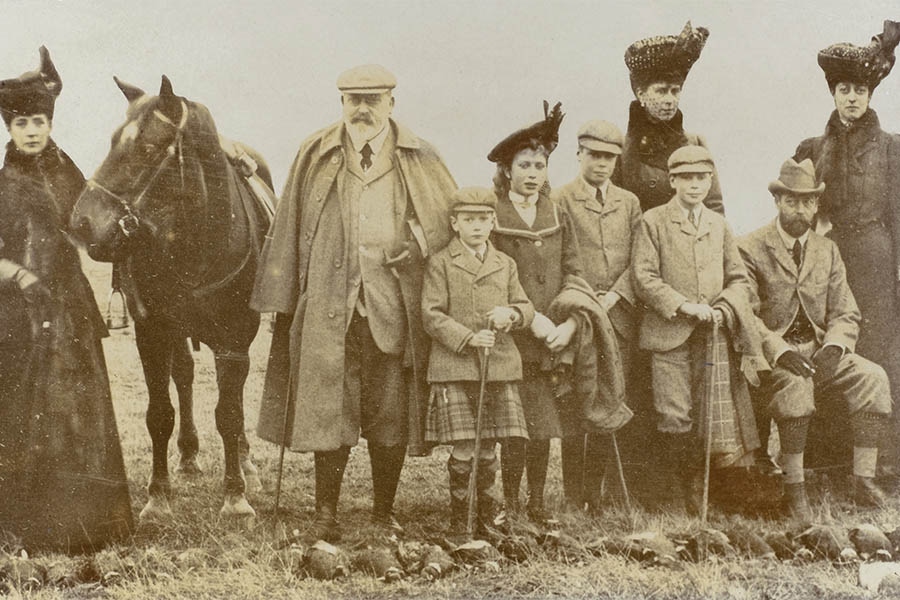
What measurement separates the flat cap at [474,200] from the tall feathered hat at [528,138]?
1.05 feet

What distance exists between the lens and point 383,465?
6.28m

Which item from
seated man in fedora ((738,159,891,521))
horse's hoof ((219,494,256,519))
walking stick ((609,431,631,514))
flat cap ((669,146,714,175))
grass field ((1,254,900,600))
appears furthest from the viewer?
seated man in fedora ((738,159,891,521))

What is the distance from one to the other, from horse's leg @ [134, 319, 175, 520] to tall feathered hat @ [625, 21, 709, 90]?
129 inches

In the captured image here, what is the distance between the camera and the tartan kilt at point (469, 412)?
239 inches

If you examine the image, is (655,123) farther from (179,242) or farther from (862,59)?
(179,242)

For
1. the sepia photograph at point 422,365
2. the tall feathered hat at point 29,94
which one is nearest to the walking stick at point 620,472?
the sepia photograph at point 422,365

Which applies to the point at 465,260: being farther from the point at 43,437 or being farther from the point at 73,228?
the point at 43,437

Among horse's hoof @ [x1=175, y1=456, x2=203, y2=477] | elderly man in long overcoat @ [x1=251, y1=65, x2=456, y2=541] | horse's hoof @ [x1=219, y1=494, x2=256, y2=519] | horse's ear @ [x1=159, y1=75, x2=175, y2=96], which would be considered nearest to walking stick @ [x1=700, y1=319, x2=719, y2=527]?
elderly man in long overcoat @ [x1=251, y1=65, x2=456, y2=541]

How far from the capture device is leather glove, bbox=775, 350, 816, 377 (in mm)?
6711

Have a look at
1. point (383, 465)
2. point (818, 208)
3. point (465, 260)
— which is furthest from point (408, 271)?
point (818, 208)

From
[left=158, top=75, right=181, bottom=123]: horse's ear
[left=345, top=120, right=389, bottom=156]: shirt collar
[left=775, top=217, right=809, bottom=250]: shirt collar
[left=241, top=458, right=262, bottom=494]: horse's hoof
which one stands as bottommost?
[left=241, top=458, right=262, bottom=494]: horse's hoof

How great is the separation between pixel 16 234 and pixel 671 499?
4167 millimetres

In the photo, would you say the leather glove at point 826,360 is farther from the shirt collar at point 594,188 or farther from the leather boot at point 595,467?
the shirt collar at point 594,188

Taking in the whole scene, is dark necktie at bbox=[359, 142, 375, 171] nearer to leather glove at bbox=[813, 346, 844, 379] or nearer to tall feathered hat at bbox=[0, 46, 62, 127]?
tall feathered hat at bbox=[0, 46, 62, 127]
